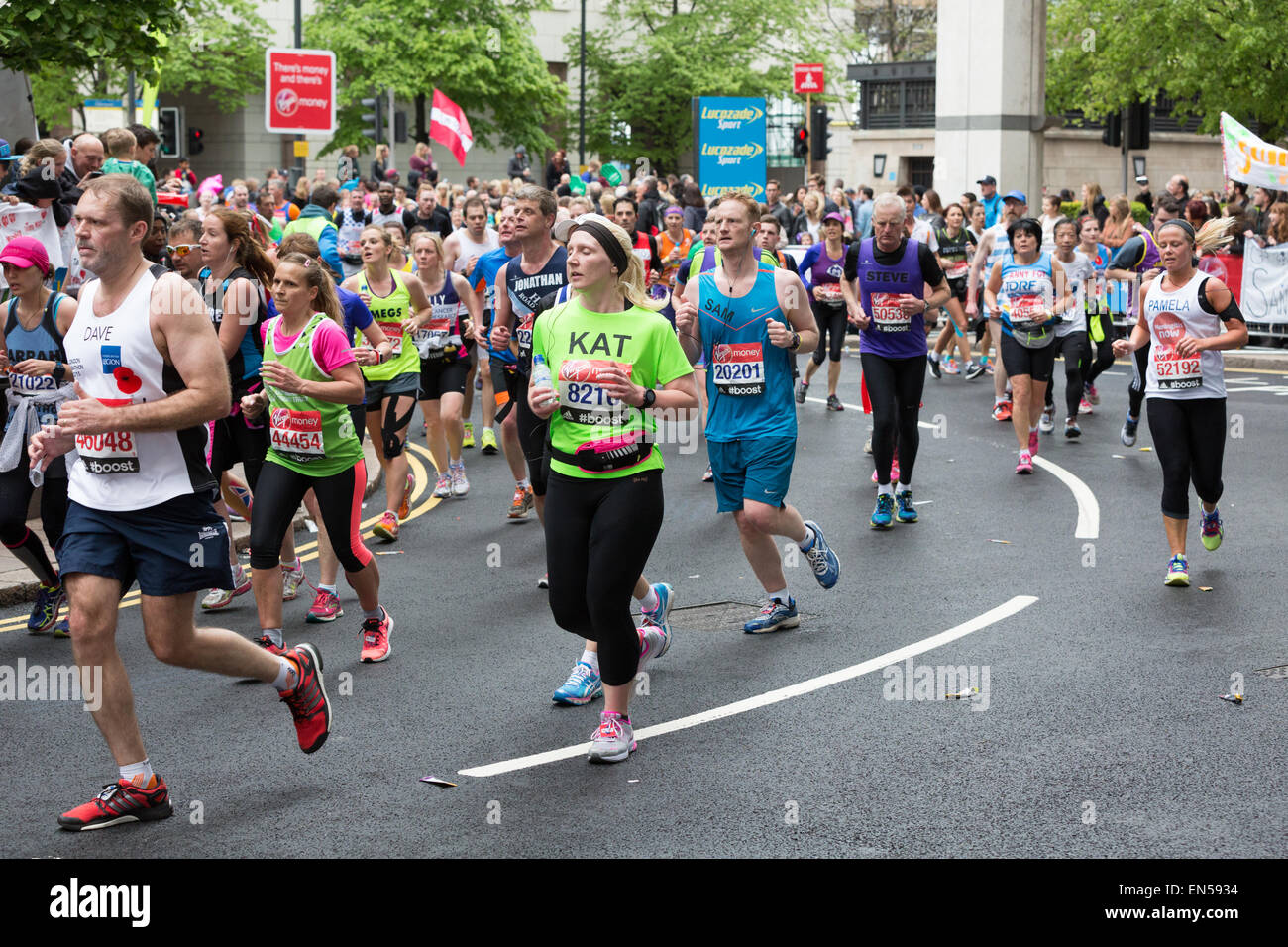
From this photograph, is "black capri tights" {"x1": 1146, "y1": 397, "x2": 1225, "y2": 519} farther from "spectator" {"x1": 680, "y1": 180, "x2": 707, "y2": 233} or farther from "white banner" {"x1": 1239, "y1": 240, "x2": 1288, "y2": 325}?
"spectator" {"x1": 680, "y1": 180, "x2": 707, "y2": 233}

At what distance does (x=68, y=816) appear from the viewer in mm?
5176

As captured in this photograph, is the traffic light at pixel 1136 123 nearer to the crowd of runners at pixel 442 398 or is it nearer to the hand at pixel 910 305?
the crowd of runners at pixel 442 398

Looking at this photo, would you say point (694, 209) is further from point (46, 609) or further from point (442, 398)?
point (46, 609)

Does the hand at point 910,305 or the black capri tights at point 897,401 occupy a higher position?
the hand at point 910,305

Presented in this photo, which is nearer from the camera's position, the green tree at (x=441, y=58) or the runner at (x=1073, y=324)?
the runner at (x=1073, y=324)

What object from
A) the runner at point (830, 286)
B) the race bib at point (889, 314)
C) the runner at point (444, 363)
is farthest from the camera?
the runner at point (830, 286)

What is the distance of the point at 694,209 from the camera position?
2283cm

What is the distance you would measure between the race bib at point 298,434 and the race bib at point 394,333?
3141mm

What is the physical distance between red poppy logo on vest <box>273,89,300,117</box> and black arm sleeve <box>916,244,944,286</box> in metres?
16.8


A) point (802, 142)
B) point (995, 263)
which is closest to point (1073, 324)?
point (995, 263)

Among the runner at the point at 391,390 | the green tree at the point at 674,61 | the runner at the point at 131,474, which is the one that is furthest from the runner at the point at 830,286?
the green tree at the point at 674,61

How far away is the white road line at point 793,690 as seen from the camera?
5906 millimetres

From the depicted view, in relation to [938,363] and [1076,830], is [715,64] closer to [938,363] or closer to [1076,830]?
[938,363]

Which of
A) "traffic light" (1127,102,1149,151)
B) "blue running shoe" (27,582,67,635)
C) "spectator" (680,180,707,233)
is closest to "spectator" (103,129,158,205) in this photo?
"blue running shoe" (27,582,67,635)
